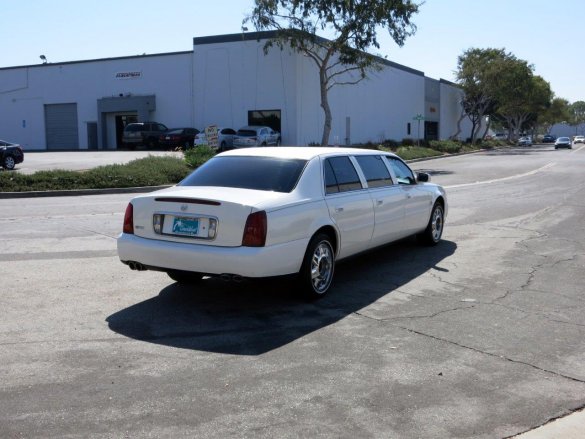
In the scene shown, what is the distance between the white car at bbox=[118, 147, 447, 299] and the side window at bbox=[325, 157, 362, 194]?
0.05 feet

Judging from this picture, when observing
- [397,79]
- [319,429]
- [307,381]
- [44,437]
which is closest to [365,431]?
[319,429]

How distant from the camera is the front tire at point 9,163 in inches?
1072

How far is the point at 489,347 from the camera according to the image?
5.25m

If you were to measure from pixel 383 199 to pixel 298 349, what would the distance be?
3139mm

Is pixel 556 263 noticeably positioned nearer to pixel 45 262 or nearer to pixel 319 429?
pixel 319 429

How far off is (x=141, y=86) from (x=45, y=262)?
39.9m

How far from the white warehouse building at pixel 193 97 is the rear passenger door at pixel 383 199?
34.0m

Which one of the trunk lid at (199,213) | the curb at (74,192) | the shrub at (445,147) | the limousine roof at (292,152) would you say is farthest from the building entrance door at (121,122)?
the trunk lid at (199,213)

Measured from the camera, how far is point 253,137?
3750 centimetres

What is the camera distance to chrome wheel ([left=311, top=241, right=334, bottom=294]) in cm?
654

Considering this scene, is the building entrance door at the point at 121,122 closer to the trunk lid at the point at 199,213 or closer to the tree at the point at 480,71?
the tree at the point at 480,71

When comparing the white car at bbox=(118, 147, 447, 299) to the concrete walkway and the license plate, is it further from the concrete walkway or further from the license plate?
the concrete walkway

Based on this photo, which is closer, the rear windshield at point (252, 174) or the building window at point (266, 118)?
the rear windshield at point (252, 174)

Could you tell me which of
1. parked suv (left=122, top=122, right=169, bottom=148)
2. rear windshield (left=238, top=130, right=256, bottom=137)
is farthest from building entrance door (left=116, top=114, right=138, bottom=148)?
rear windshield (left=238, top=130, right=256, bottom=137)
